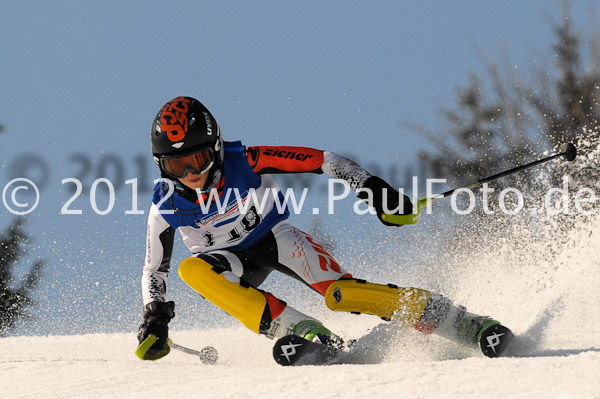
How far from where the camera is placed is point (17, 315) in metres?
15.0

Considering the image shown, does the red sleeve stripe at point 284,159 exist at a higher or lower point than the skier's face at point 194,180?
higher

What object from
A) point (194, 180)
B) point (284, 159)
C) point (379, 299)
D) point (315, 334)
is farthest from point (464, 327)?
point (194, 180)

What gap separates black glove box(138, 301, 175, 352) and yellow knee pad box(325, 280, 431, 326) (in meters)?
1.04

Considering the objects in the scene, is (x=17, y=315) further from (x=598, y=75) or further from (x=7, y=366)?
(x=598, y=75)

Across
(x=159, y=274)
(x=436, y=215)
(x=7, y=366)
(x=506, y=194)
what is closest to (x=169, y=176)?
(x=159, y=274)

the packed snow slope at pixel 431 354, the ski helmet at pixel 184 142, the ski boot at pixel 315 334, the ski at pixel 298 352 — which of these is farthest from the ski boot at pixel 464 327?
the ski helmet at pixel 184 142

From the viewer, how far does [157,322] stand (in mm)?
4227

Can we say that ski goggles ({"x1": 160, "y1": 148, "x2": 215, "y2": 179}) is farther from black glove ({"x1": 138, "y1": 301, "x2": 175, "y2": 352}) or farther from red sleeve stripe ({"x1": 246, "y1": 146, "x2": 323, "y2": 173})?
black glove ({"x1": 138, "y1": 301, "x2": 175, "y2": 352})

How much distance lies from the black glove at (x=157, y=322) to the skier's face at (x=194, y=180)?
81 centimetres

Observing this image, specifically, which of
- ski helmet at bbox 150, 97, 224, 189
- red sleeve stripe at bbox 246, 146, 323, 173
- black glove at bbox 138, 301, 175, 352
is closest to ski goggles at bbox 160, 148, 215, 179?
ski helmet at bbox 150, 97, 224, 189

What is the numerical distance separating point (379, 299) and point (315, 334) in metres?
0.44

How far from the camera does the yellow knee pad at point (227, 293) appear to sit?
3.82 metres

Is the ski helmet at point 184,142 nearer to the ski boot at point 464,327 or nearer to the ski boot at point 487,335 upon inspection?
the ski boot at point 464,327

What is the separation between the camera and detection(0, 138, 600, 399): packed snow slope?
8.93 ft
